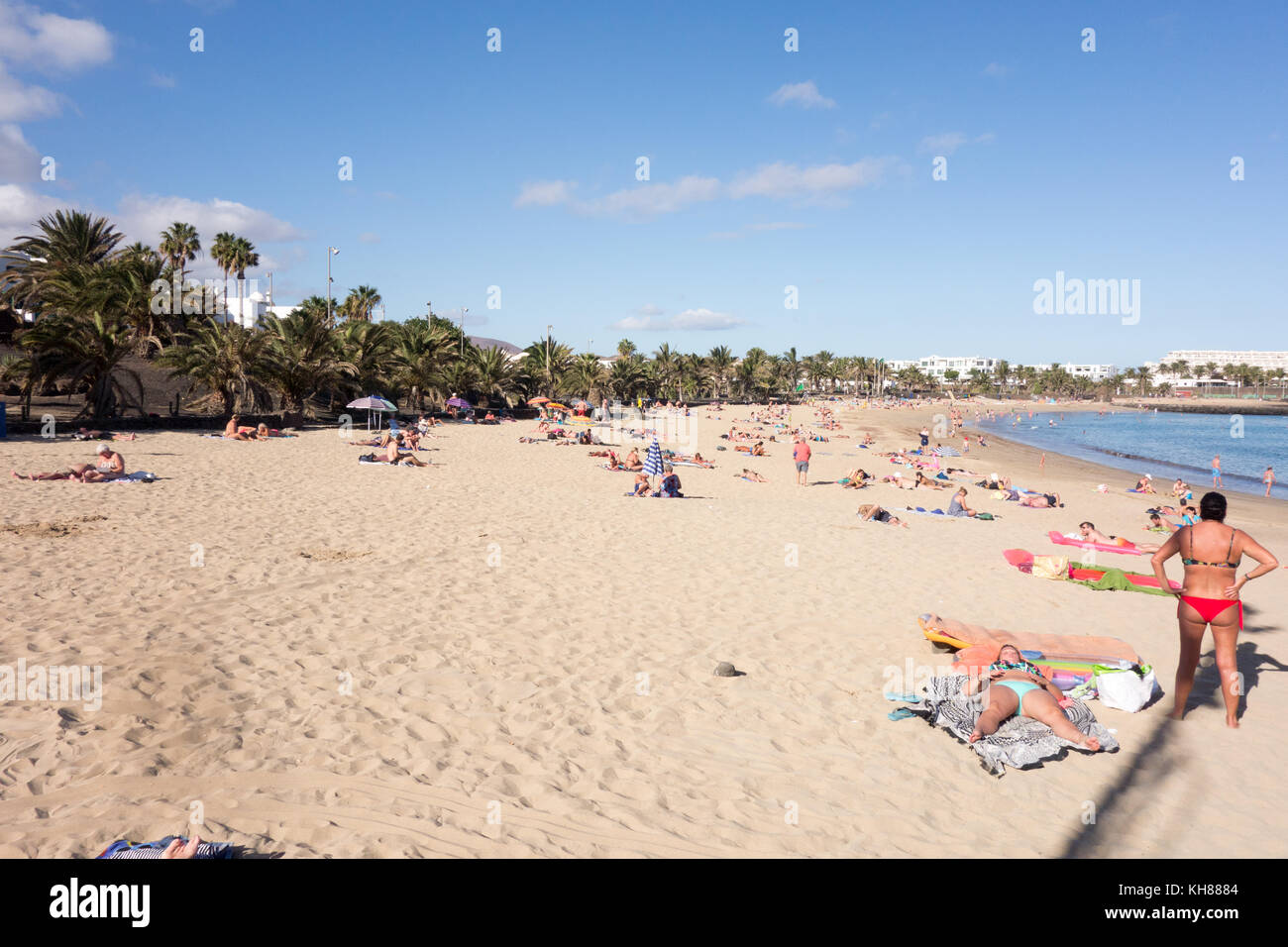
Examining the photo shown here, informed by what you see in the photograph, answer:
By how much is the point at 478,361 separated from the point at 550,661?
133 ft

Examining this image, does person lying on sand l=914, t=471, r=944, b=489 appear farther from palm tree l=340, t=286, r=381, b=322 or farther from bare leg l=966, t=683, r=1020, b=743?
palm tree l=340, t=286, r=381, b=322

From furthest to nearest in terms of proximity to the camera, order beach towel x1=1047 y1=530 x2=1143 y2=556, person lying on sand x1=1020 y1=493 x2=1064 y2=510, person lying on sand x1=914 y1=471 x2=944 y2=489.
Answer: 1. person lying on sand x1=914 y1=471 x2=944 y2=489
2. person lying on sand x1=1020 y1=493 x2=1064 y2=510
3. beach towel x1=1047 y1=530 x2=1143 y2=556

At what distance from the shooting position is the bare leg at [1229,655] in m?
5.31

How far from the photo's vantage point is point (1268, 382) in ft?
594

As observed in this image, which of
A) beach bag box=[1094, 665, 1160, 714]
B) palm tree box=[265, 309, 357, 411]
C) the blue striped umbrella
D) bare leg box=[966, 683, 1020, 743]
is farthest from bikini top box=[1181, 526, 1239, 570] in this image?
palm tree box=[265, 309, 357, 411]

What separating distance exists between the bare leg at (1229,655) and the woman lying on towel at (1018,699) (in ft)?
3.98

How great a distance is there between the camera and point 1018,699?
5.16 metres

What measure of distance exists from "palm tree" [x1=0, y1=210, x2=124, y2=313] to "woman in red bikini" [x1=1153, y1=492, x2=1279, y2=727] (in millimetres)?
41369

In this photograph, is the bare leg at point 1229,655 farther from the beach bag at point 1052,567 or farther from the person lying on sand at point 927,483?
the person lying on sand at point 927,483

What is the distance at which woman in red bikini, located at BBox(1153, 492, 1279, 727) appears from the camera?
17.5 feet
